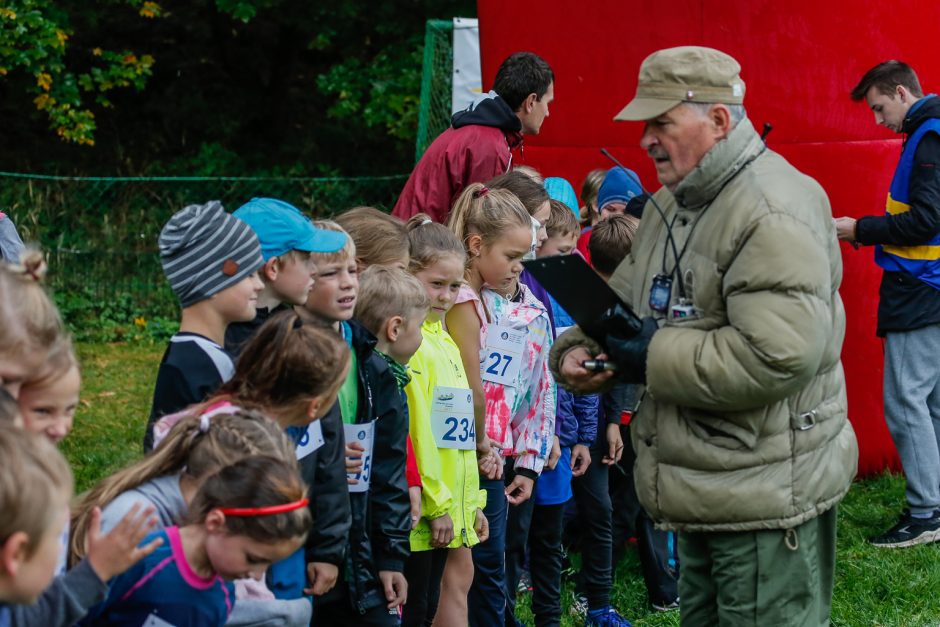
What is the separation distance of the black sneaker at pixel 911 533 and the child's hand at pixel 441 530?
2979mm

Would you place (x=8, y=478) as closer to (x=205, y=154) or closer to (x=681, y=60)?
(x=681, y=60)

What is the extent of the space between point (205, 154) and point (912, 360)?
11867mm

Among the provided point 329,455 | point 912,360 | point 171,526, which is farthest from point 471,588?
point 912,360

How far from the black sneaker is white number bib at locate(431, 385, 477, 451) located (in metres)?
2.97

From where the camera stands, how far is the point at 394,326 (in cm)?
409

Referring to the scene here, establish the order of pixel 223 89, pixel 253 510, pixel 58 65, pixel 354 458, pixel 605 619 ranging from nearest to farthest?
pixel 253 510 → pixel 354 458 → pixel 605 619 → pixel 58 65 → pixel 223 89

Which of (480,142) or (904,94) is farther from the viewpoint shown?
(904,94)

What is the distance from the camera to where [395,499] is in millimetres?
3959

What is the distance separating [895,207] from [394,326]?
345 centimetres

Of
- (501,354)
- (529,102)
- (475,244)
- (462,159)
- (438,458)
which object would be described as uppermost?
(529,102)

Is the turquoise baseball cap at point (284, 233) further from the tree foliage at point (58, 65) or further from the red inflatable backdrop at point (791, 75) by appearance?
the tree foliage at point (58, 65)

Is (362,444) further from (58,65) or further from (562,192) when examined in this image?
(58,65)

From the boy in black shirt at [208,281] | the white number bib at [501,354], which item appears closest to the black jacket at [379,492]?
the boy in black shirt at [208,281]

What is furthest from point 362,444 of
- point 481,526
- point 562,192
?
point 562,192
